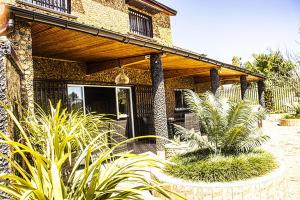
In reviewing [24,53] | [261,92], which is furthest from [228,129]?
[261,92]

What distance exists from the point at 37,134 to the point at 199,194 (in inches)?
83.9

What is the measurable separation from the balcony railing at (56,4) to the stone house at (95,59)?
0.03m

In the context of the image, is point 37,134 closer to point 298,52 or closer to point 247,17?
point 247,17

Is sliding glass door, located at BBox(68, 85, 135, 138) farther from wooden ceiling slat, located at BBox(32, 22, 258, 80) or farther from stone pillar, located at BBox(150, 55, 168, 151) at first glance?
stone pillar, located at BBox(150, 55, 168, 151)

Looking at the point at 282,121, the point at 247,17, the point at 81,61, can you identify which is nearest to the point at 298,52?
the point at 247,17

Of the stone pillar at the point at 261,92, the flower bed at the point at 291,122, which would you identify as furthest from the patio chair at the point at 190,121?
the stone pillar at the point at 261,92

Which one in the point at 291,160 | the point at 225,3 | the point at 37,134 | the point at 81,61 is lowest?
the point at 291,160

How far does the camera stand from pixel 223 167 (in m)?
3.54

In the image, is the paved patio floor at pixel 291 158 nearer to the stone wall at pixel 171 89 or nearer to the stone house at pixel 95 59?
the stone house at pixel 95 59

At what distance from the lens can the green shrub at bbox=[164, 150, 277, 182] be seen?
346cm

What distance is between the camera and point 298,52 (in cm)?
1705

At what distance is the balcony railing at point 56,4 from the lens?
816 cm

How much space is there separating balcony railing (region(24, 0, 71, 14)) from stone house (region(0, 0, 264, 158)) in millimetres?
32

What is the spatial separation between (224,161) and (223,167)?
24 centimetres
